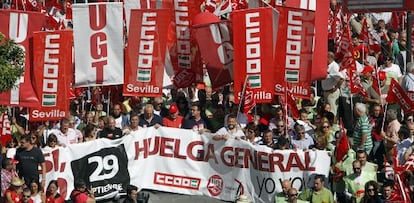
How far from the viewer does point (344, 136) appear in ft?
83.9

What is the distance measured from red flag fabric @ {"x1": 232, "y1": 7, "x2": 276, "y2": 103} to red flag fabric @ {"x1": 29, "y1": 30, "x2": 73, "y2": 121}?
8.67 ft

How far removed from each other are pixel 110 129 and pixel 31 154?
1.69m

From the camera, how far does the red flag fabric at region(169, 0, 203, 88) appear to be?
90.4 ft

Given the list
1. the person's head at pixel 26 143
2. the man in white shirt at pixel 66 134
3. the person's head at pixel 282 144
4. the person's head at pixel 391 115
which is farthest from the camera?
the person's head at pixel 391 115

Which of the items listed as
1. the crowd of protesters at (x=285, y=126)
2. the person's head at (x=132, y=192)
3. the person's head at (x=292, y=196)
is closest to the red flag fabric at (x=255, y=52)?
the crowd of protesters at (x=285, y=126)

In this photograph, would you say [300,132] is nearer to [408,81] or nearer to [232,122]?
[232,122]

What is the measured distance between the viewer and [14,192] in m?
24.5

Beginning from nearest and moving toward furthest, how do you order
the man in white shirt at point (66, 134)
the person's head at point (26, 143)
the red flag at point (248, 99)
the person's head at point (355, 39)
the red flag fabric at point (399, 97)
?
the person's head at point (26, 143), the red flag at point (248, 99), the man in white shirt at point (66, 134), the red flag fabric at point (399, 97), the person's head at point (355, 39)

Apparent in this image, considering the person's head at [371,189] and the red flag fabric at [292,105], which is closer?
the person's head at [371,189]

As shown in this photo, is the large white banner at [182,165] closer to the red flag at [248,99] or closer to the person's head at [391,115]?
the red flag at [248,99]

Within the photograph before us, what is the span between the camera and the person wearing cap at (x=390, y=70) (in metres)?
29.5

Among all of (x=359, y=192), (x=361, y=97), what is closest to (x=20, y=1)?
(x=361, y=97)

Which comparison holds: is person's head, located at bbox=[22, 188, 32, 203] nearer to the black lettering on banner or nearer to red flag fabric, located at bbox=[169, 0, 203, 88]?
the black lettering on banner

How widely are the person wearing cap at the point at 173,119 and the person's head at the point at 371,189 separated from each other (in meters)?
3.73
